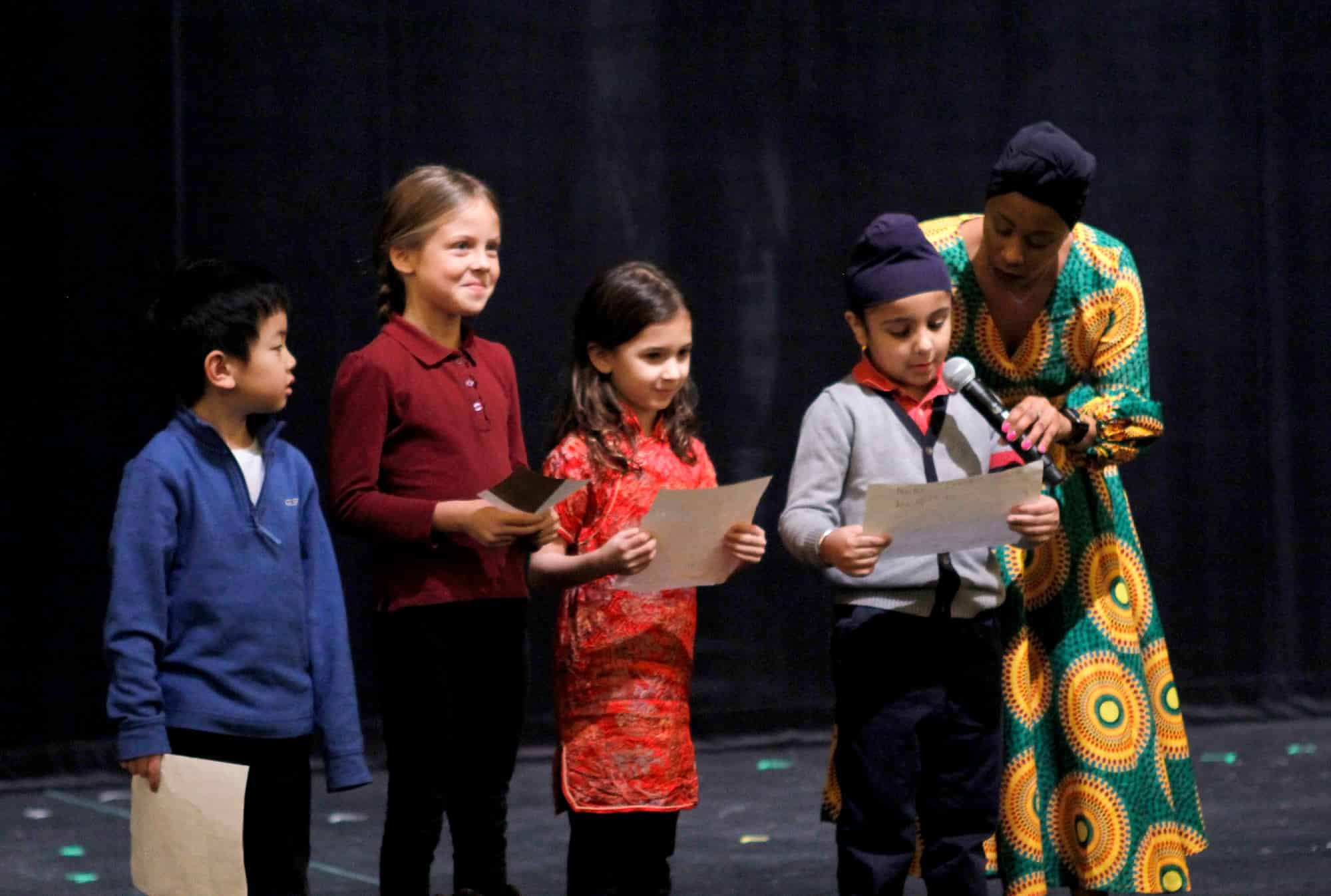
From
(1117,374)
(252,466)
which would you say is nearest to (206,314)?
(252,466)

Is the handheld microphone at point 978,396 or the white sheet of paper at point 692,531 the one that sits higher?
the handheld microphone at point 978,396

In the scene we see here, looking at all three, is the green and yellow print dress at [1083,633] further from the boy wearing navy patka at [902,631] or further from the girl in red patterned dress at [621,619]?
the girl in red patterned dress at [621,619]

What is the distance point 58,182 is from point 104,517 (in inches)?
33.0

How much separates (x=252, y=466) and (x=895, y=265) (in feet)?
3.05

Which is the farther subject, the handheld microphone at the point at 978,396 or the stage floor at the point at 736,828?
the stage floor at the point at 736,828

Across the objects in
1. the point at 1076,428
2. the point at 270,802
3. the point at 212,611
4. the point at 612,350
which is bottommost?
the point at 270,802

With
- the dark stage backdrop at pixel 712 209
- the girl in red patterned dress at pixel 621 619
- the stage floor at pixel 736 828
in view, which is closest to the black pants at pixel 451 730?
the girl in red patterned dress at pixel 621 619

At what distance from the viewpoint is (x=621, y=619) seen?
8.30ft

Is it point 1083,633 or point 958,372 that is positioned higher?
point 958,372

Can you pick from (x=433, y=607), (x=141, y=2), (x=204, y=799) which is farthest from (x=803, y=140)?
(x=204, y=799)

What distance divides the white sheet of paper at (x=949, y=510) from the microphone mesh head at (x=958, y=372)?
5.2 inches

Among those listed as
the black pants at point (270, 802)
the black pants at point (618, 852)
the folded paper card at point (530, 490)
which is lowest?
the black pants at point (618, 852)

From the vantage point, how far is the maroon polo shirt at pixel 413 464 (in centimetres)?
261

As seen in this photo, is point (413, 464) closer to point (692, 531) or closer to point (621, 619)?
point (621, 619)
